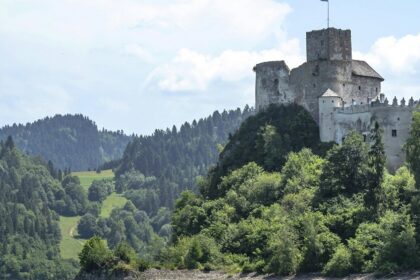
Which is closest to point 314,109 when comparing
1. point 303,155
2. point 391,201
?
point 303,155

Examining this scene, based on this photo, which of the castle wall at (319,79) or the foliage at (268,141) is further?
the castle wall at (319,79)

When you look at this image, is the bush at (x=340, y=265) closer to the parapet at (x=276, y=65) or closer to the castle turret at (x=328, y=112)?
the castle turret at (x=328, y=112)

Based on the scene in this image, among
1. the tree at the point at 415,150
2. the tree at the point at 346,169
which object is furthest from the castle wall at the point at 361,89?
the tree at the point at 415,150

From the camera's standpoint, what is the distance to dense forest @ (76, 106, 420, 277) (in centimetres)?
8500

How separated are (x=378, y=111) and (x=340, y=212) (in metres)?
14.0

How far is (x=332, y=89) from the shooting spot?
112m

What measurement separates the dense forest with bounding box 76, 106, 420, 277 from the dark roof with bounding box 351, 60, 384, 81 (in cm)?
788

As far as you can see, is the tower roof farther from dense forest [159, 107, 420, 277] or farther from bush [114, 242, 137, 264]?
bush [114, 242, 137, 264]

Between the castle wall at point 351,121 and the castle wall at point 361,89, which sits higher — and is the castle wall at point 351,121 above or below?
below

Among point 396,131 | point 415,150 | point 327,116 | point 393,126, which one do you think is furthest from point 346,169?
point 327,116

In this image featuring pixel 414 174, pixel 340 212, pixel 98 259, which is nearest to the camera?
pixel 414 174

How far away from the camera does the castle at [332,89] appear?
103 meters

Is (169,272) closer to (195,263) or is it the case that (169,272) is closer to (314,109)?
(195,263)

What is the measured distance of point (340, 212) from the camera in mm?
93000
